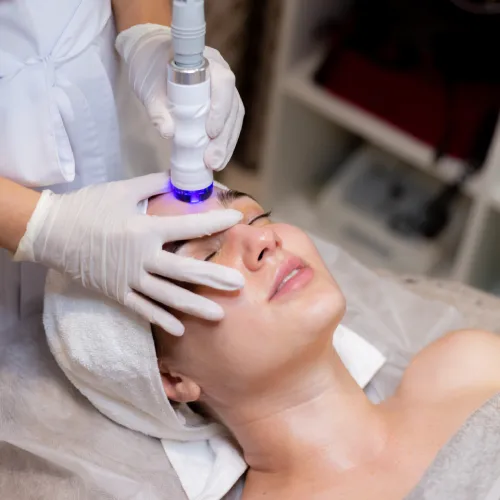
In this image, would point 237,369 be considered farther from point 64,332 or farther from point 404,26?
point 404,26

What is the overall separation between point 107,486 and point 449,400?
56 centimetres

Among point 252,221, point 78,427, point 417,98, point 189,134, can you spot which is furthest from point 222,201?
point 417,98

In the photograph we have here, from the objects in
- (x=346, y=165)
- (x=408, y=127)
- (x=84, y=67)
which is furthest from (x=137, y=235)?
(x=346, y=165)

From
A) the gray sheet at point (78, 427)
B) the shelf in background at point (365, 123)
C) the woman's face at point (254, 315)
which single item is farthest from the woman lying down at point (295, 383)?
the shelf in background at point (365, 123)

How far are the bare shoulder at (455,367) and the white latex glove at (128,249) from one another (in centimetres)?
42

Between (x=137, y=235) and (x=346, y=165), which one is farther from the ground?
(x=137, y=235)

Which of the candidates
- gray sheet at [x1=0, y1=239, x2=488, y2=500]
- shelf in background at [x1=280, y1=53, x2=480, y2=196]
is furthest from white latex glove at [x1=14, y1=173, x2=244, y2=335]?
shelf in background at [x1=280, y1=53, x2=480, y2=196]

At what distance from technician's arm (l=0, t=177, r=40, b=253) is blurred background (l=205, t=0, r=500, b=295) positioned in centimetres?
115

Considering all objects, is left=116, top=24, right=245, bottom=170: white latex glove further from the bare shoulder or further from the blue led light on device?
the bare shoulder

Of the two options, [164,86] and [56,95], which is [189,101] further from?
[56,95]

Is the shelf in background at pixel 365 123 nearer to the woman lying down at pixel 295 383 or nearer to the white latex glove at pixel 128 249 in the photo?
the woman lying down at pixel 295 383

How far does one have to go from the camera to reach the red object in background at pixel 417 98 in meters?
1.94

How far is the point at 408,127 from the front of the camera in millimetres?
2023

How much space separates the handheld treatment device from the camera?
93cm
